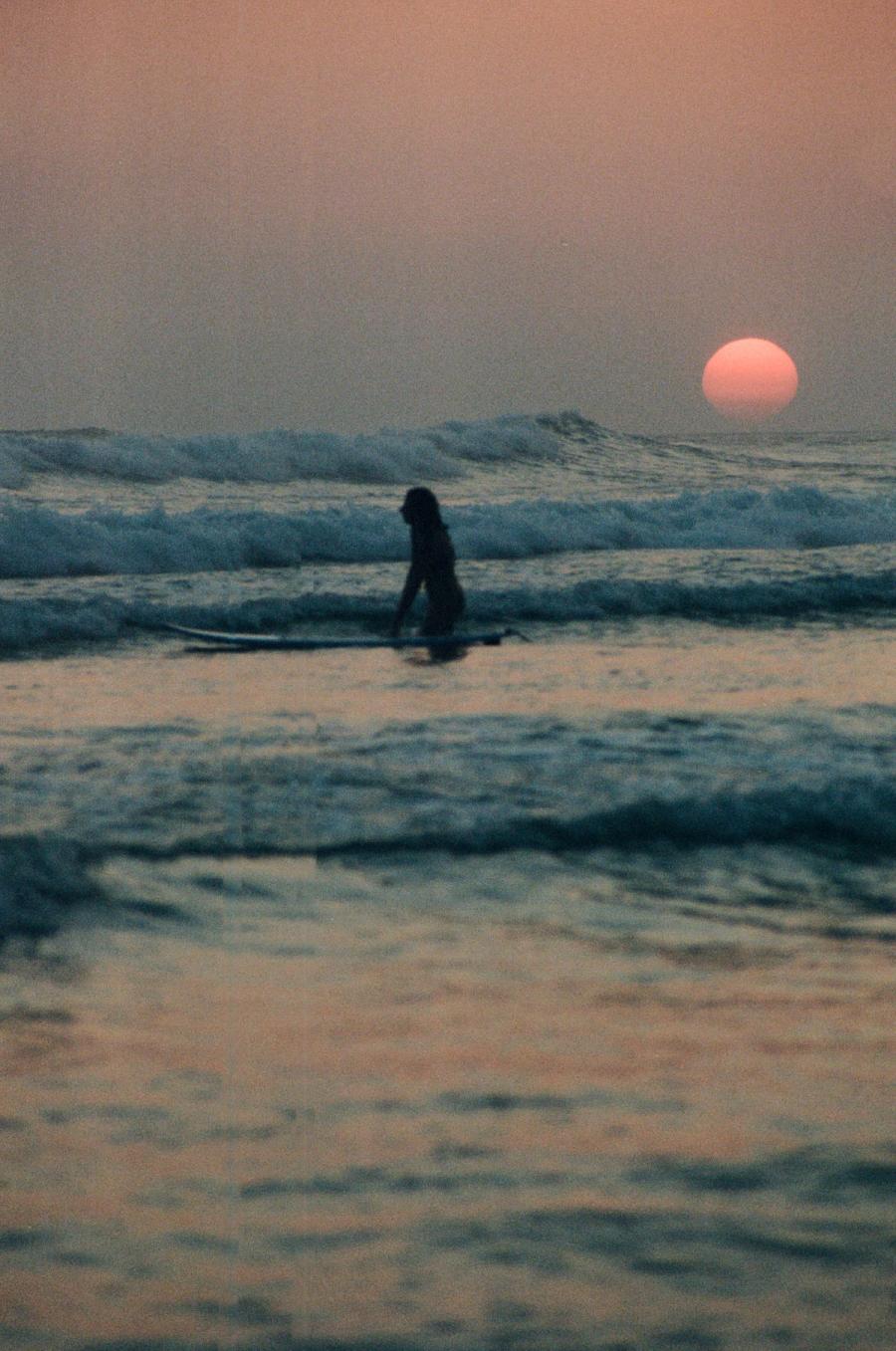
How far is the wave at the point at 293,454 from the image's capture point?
37094 millimetres

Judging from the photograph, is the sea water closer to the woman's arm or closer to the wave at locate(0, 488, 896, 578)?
the woman's arm

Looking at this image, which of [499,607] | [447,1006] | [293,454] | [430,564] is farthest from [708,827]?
[293,454]

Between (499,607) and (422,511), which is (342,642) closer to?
(422,511)

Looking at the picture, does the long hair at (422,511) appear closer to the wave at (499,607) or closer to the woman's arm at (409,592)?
the woman's arm at (409,592)

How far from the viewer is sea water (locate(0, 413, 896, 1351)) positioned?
10.5ft

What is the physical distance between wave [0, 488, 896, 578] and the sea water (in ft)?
35.3

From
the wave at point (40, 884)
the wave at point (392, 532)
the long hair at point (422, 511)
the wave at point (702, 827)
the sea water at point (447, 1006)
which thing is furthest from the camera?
the wave at point (392, 532)

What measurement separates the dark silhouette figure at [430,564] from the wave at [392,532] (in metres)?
10.2

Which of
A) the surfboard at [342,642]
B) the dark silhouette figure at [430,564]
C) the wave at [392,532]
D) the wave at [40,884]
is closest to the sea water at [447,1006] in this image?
the wave at [40,884]

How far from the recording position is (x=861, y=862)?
6457mm

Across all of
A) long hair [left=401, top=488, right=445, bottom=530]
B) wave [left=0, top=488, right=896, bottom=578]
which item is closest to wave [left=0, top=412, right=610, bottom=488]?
wave [left=0, top=488, right=896, bottom=578]

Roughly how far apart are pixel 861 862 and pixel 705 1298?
354 cm

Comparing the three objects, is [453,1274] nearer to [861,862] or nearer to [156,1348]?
[156,1348]

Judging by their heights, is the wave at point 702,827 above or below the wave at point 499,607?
below
